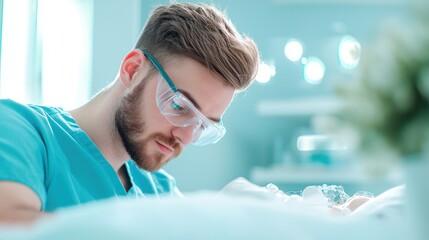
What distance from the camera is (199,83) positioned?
156 centimetres

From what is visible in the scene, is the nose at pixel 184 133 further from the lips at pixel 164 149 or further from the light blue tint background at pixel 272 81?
the light blue tint background at pixel 272 81

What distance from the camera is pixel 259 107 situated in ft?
11.5

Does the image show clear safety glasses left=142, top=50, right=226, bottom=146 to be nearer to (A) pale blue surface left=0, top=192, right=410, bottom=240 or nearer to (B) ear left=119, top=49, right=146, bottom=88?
(B) ear left=119, top=49, right=146, bottom=88

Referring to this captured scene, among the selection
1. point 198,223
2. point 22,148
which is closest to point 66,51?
point 22,148

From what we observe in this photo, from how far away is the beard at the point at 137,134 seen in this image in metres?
1.63

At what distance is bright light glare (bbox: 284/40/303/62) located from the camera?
357cm

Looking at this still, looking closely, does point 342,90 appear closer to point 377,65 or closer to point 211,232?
point 377,65

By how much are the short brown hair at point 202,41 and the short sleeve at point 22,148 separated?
1.34 feet

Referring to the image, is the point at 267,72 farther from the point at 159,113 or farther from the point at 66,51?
the point at 159,113

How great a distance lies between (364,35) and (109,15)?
1.52m

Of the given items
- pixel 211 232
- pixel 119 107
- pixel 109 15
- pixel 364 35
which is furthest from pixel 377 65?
pixel 364 35

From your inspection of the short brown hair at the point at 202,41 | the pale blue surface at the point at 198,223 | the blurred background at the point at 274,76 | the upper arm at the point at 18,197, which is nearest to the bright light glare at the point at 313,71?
the blurred background at the point at 274,76

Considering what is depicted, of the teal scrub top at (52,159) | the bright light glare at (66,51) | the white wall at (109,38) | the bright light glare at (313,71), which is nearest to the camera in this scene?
the teal scrub top at (52,159)

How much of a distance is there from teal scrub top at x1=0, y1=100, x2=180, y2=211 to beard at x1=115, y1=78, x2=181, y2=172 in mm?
112
